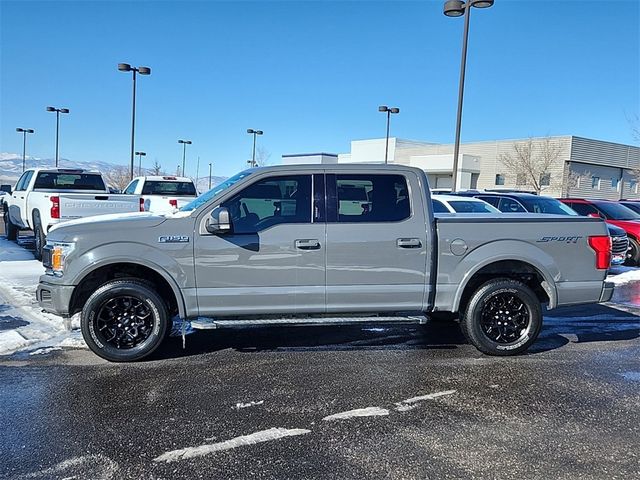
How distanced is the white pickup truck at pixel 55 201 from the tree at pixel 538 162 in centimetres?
A: 4005

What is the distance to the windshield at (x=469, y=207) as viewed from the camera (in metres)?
11.9

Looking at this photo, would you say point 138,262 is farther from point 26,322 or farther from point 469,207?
point 469,207

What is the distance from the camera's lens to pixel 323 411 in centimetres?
424

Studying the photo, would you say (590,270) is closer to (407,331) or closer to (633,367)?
(633,367)

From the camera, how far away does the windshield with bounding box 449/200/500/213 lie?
39.1ft

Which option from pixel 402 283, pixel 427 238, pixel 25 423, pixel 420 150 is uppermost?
pixel 420 150

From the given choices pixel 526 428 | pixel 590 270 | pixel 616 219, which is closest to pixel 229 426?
pixel 526 428

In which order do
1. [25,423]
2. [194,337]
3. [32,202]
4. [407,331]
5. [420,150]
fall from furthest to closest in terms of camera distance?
[420,150] < [32,202] < [407,331] < [194,337] < [25,423]

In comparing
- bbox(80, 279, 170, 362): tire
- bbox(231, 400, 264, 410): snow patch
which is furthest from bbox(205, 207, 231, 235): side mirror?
bbox(231, 400, 264, 410): snow patch

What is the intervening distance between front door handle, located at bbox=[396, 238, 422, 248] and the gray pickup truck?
0.01m

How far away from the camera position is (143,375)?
4969mm

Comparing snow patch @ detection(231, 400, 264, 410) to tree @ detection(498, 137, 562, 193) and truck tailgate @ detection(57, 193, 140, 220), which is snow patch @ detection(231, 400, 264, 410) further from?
tree @ detection(498, 137, 562, 193)

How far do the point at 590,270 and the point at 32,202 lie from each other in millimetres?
10359

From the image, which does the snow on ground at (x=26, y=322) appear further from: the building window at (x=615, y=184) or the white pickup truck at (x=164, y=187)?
the building window at (x=615, y=184)
